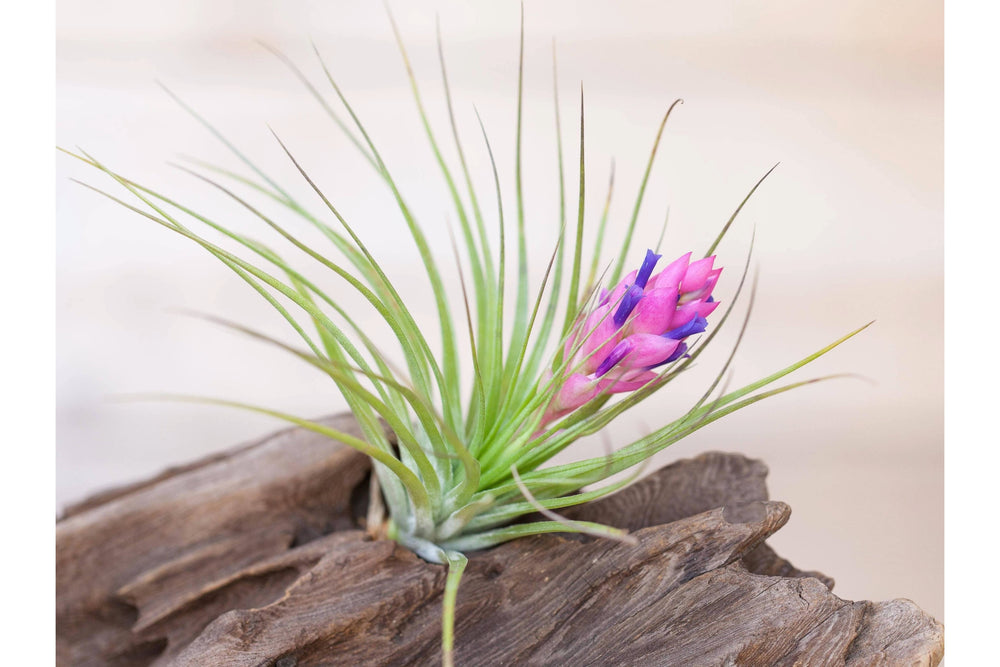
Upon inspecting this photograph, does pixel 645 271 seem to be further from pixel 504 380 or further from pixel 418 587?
pixel 418 587

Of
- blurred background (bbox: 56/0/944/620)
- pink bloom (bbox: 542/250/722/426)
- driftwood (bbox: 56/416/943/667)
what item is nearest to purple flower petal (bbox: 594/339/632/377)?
pink bloom (bbox: 542/250/722/426)

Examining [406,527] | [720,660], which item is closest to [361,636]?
[406,527]

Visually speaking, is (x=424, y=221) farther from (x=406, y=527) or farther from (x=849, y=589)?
(x=849, y=589)

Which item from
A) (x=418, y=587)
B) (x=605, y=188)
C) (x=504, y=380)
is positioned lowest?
(x=418, y=587)

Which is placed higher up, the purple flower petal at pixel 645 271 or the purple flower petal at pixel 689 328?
the purple flower petal at pixel 645 271

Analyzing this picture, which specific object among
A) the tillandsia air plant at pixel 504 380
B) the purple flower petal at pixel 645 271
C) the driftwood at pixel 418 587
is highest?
the purple flower petal at pixel 645 271

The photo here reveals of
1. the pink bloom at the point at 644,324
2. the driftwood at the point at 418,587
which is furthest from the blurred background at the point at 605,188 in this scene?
the pink bloom at the point at 644,324

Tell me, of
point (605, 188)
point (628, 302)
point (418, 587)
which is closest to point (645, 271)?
point (628, 302)

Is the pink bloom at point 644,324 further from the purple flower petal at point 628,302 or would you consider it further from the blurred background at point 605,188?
the blurred background at point 605,188
